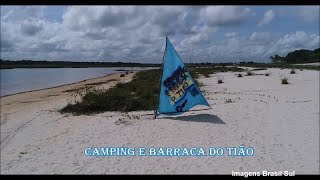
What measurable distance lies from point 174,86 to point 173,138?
267 cm

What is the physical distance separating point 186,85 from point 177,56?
97 cm

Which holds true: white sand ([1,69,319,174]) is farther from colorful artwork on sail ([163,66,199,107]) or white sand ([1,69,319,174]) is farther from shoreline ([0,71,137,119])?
shoreline ([0,71,137,119])

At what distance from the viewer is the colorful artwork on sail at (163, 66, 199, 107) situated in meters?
10.5

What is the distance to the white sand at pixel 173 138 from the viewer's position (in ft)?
20.9

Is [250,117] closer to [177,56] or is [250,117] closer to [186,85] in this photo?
[186,85]

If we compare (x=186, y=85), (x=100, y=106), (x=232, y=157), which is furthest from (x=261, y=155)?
(x=100, y=106)

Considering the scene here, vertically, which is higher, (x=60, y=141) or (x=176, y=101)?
(x=176, y=101)

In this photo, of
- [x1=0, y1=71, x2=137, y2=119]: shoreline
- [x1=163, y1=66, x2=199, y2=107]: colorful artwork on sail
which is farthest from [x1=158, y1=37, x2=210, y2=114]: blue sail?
[x1=0, y1=71, x2=137, y2=119]: shoreline

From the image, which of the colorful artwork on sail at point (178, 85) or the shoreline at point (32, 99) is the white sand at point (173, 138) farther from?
the shoreline at point (32, 99)

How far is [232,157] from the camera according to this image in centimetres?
666

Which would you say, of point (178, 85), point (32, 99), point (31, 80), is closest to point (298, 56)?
point (31, 80)

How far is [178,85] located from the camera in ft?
34.7

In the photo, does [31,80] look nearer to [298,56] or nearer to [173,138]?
[173,138]
